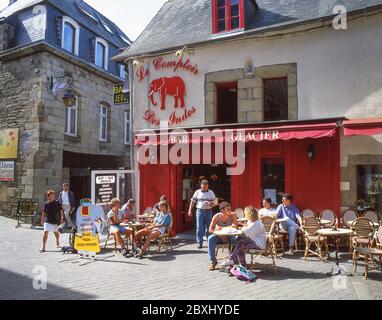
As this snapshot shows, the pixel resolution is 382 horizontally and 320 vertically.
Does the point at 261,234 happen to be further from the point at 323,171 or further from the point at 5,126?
the point at 5,126

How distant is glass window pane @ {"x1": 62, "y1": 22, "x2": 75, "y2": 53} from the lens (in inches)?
558

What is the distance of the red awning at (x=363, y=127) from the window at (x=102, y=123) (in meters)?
12.0

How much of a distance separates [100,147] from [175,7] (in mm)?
7504

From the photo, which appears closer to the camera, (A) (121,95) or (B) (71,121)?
(A) (121,95)

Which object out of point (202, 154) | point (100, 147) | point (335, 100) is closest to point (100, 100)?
point (100, 147)

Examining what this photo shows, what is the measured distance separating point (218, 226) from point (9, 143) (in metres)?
10.6

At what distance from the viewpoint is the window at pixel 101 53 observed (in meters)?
16.0

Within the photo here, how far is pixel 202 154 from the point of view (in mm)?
9688

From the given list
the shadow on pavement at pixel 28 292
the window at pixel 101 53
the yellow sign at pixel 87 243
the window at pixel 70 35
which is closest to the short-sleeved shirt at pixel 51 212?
the yellow sign at pixel 87 243

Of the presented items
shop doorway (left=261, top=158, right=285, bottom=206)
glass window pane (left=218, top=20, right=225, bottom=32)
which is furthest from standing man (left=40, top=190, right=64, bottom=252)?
glass window pane (left=218, top=20, right=225, bottom=32)

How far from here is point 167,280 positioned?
5664mm

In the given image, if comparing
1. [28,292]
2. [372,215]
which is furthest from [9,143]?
[372,215]

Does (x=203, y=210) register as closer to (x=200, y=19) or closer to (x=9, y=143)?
(x=200, y=19)
